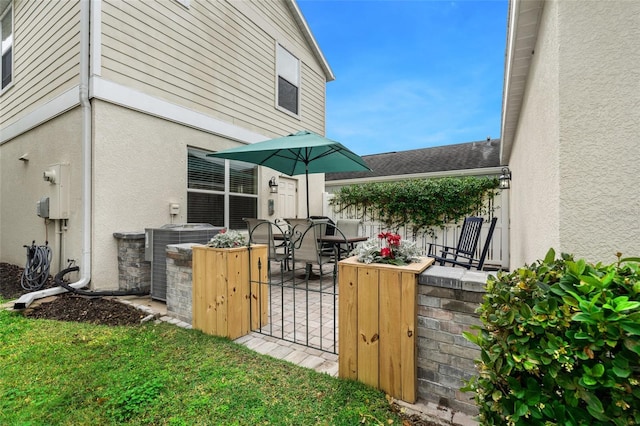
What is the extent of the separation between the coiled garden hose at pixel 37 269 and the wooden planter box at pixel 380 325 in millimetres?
5320

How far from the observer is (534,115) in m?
2.35

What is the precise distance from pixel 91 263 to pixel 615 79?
594 cm

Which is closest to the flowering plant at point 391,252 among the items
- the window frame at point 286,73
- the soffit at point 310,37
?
the window frame at point 286,73

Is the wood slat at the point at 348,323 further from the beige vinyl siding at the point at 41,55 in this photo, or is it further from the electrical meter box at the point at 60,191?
the beige vinyl siding at the point at 41,55

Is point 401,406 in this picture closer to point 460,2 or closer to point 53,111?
point 53,111

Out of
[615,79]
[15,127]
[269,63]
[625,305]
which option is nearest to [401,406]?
[625,305]

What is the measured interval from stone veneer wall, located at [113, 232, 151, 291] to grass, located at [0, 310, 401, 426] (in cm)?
145

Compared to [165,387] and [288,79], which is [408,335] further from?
[288,79]

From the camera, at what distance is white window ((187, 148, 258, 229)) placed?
578 centimetres

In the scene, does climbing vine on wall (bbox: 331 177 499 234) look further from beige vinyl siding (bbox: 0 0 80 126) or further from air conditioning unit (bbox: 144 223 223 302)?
beige vinyl siding (bbox: 0 0 80 126)

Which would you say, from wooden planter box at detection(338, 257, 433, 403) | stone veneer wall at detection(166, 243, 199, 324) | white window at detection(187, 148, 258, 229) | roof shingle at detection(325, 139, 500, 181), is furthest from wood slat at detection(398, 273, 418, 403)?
roof shingle at detection(325, 139, 500, 181)

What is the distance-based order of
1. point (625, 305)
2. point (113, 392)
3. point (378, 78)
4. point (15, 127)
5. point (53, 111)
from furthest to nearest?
point (378, 78), point (15, 127), point (53, 111), point (113, 392), point (625, 305)

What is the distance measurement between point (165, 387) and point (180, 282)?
150 cm

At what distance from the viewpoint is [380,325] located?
202 cm
